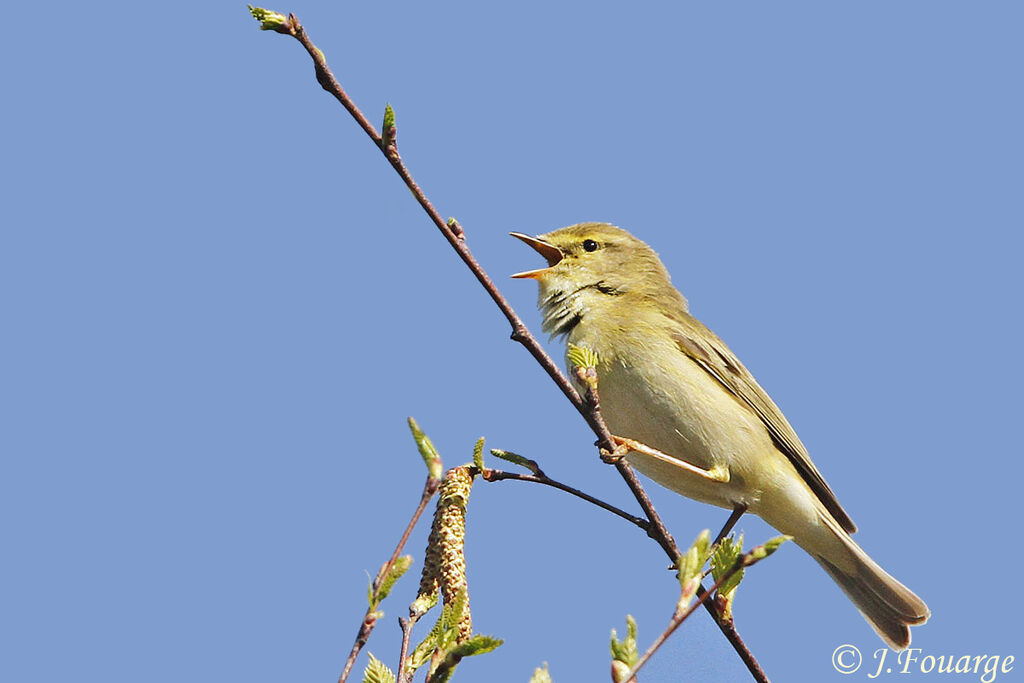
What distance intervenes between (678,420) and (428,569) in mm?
2417

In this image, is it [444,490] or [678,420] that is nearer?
[444,490]

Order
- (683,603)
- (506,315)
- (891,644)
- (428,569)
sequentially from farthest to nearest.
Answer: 1. (891,644)
2. (506,315)
3. (428,569)
4. (683,603)

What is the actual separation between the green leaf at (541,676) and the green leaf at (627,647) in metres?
0.17

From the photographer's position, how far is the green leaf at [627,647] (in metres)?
2.57

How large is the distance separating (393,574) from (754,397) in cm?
358

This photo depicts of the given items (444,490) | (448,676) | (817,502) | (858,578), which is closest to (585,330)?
(817,502)

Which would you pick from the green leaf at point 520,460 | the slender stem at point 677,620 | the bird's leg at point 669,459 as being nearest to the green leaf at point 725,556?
the slender stem at point 677,620

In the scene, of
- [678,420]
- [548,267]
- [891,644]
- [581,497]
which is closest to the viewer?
[581,497]

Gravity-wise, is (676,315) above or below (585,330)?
above

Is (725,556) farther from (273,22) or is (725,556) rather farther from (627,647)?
(273,22)

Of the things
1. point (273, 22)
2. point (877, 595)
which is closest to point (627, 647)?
point (273, 22)

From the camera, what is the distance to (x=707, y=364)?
18.0 feet

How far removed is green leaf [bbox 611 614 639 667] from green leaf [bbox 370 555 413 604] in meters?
0.59

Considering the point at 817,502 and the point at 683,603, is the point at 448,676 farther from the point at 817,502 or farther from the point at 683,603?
the point at 817,502
